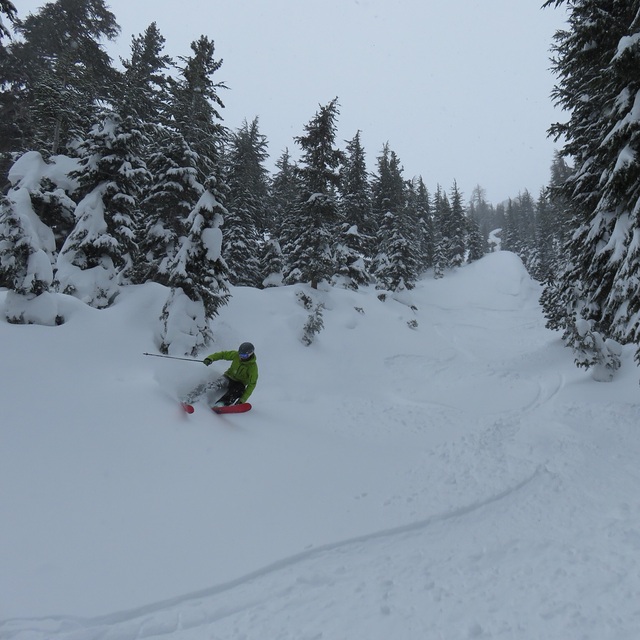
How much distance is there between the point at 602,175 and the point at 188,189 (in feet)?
47.2

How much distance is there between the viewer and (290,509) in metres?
5.42

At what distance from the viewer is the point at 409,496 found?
6121 mm

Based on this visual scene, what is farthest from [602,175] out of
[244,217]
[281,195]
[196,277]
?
[281,195]

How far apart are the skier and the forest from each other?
2.96 m

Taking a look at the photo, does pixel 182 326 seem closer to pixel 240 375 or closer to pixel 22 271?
pixel 240 375

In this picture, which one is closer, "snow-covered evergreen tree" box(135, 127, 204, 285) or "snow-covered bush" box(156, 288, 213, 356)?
"snow-covered bush" box(156, 288, 213, 356)

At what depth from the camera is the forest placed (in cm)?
886

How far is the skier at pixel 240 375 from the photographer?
28.8ft

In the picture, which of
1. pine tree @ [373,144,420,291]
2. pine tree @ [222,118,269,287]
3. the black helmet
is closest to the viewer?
the black helmet

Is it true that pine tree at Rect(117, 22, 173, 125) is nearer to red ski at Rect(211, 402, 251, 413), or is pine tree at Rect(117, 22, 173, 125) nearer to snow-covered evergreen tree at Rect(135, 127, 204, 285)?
snow-covered evergreen tree at Rect(135, 127, 204, 285)

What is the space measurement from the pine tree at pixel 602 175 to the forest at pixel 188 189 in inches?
1.9

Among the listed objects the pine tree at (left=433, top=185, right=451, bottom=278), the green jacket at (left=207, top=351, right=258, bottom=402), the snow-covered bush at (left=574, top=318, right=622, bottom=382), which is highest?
the pine tree at (left=433, top=185, right=451, bottom=278)

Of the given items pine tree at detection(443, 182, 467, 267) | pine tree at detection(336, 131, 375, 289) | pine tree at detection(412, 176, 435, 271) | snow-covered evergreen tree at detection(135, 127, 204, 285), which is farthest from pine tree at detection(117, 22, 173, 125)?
pine tree at detection(443, 182, 467, 267)

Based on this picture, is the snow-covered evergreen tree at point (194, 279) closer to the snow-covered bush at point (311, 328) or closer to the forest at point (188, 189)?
the forest at point (188, 189)
